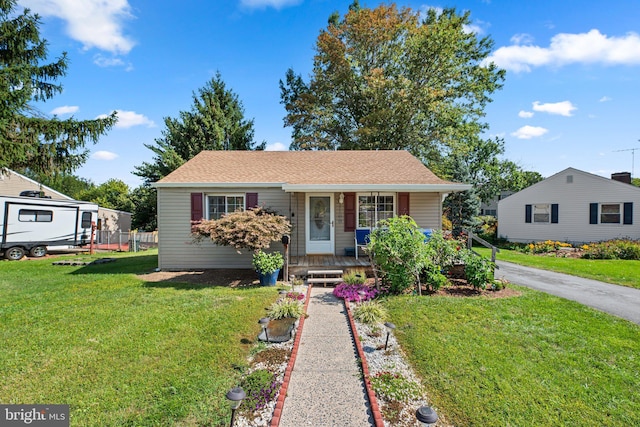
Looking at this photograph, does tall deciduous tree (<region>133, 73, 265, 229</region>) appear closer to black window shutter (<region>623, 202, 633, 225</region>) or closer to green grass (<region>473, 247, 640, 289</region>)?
green grass (<region>473, 247, 640, 289</region>)

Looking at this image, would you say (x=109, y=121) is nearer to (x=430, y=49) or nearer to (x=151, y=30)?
(x=151, y=30)

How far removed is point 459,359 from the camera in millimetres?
3918

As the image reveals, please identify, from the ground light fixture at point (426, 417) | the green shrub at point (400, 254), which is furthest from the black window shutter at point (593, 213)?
the ground light fixture at point (426, 417)

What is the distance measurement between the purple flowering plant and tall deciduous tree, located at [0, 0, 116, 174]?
31.6 ft

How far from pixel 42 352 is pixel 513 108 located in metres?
17.4

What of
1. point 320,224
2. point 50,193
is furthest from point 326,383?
point 50,193

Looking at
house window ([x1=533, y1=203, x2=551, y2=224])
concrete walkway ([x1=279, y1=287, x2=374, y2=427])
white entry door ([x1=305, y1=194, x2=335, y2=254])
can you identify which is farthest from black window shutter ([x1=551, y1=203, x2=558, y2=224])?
concrete walkway ([x1=279, y1=287, x2=374, y2=427])

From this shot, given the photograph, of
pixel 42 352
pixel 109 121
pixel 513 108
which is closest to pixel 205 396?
pixel 42 352

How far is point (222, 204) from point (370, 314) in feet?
21.3

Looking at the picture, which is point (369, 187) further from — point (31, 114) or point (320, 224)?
point (31, 114)

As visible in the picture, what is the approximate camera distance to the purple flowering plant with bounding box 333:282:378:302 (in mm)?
6496

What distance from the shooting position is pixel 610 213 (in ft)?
50.0

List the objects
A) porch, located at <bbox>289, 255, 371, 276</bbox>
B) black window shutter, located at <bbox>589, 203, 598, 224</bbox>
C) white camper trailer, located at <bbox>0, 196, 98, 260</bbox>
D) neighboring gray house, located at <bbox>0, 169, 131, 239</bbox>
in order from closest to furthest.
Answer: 1. porch, located at <bbox>289, 255, 371, 276</bbox>
2. white camper trailer, located at <bbox>0, 196, 98, 260</bbox>
3. black window shutter, located at <bbox>589, 203, 598, 224</bbox>
4. neighboring gray house, located at <bbox>0, 169, 131, 239</bbox>

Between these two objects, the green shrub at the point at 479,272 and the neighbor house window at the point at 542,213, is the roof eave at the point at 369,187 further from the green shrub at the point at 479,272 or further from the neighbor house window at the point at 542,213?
the neighbor house window at the point at 542,213
